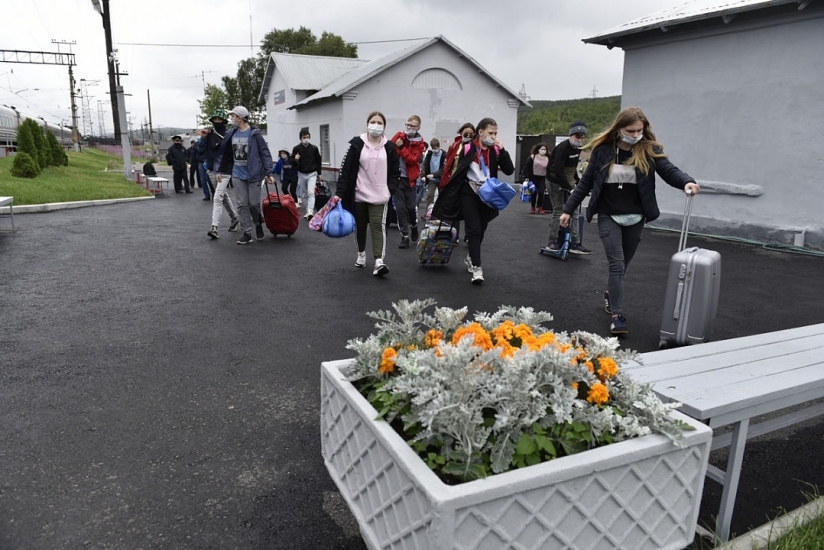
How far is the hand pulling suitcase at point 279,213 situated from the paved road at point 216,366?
17.8 inches

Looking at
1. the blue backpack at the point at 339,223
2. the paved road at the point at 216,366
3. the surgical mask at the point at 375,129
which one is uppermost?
the surgical mask at the point at 375,129

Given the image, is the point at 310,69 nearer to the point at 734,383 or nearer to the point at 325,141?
the point at 325,141

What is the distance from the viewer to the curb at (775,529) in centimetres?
231

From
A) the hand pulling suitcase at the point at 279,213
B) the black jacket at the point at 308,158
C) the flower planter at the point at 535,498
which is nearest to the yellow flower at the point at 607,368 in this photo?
the flower planter at the point at 535,498

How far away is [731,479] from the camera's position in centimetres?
243

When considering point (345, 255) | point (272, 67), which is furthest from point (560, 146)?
point (272, 67)

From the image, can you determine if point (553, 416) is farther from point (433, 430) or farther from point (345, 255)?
point (345, 255)

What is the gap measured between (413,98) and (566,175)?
17300mm

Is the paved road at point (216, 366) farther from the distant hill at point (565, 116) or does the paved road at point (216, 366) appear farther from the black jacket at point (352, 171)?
the distant hill at point (565, 116)

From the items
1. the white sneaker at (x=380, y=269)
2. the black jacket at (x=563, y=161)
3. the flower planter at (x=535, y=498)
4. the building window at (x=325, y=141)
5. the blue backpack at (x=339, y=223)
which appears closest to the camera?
the flower planter at (x=535, y=498)

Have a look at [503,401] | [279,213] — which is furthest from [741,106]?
[503,401]

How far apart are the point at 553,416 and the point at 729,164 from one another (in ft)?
36.2

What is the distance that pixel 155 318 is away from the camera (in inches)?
217

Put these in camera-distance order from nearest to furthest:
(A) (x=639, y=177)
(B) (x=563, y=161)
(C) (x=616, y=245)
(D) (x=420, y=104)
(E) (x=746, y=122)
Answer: (A) (x=639, y=177), (C) (x=616, y=245), (B) (x=563, y=161), (E) (x=746, y=122), (D) (x=420, y=104)
